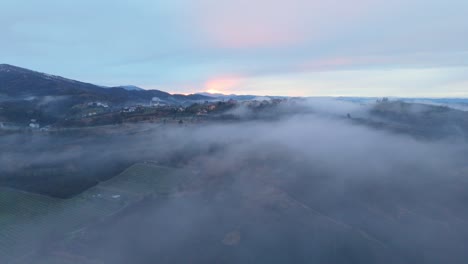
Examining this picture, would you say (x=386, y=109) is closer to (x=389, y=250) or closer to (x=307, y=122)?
(x=307, y=122)

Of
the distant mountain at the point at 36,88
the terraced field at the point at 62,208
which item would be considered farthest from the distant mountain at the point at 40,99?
the terraced field at the point at 62,208

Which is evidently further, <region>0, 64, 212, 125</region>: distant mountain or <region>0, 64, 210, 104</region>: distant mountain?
<region>0, 64, 210, 104</region>: distant mountain

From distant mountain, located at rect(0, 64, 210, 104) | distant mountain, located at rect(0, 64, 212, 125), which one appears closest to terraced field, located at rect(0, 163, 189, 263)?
distant mountain, located at rect(0, 64, 212, 125)

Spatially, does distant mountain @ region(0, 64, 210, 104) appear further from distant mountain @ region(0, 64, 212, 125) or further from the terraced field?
the terraced field

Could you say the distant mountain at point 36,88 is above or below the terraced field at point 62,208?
above

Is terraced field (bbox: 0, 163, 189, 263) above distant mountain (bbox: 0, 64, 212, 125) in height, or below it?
below

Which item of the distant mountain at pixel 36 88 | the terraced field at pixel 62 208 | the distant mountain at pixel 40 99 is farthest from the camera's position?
the distant mountain at pixel 36 88

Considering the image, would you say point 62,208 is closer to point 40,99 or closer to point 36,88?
point 40,99

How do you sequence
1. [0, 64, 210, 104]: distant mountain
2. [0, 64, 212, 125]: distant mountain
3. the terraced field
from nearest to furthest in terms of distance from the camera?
the terraced field
[0, 64, 212, 125]: distant mountain
[0, 64, 210, 104]: distant mountain

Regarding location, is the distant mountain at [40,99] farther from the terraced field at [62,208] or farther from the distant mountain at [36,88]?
the terraced field at [62,208]

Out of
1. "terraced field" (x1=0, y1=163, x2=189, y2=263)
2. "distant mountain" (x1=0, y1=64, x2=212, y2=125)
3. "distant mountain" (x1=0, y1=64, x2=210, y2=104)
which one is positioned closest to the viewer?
"terraced field" (x1=0, y1=163, x2=189, y2=263)
